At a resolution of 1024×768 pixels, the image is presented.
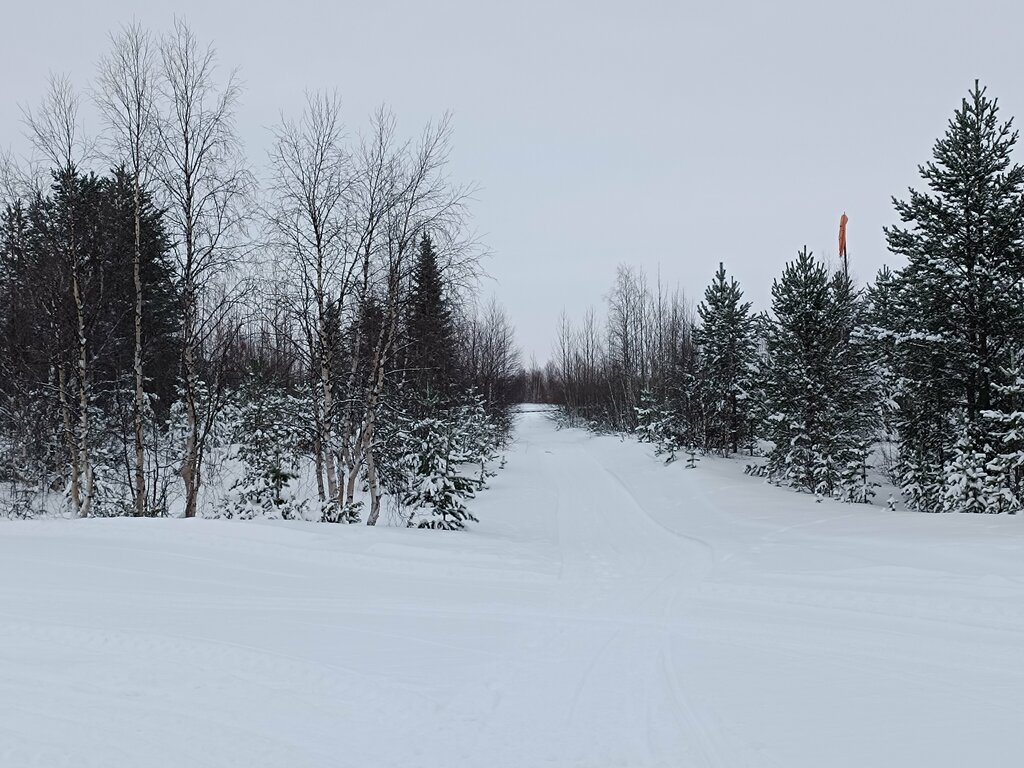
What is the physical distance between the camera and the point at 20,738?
411cm

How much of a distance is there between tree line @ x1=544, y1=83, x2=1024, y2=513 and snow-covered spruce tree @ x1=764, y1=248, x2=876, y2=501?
0.05m

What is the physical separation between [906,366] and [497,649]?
1682cm

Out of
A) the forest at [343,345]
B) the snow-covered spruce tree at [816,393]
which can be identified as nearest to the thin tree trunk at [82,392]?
the forest at [343,345]

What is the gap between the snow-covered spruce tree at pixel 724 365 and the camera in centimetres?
2830

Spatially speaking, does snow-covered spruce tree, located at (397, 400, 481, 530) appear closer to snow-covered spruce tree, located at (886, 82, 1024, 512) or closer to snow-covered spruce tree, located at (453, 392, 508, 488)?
snow-covered spruce tree, located at (453, 392, 508, 488)

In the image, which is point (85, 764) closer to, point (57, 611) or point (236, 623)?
point (236, 623)

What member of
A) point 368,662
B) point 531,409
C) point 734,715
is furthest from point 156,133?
point 531,409

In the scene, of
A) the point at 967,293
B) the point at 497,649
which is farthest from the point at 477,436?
the point at 497,649

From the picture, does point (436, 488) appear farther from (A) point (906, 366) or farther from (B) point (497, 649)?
(A) point (906, 366)

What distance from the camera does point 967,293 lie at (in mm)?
16016

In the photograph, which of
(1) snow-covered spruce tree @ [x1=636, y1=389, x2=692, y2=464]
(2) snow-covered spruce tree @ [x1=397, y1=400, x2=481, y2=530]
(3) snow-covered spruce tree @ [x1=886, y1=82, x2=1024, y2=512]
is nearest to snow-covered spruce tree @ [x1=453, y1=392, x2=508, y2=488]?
(2) snow-covered spruce tree @ [x1=397, y1=400, x2=481, y2=530]

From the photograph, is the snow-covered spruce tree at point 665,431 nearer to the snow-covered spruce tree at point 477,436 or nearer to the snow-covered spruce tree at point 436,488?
the snow-covered spruce tree at point 477,436

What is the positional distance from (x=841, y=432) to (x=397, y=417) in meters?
14.9

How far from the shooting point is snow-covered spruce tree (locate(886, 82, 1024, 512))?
15.6m
